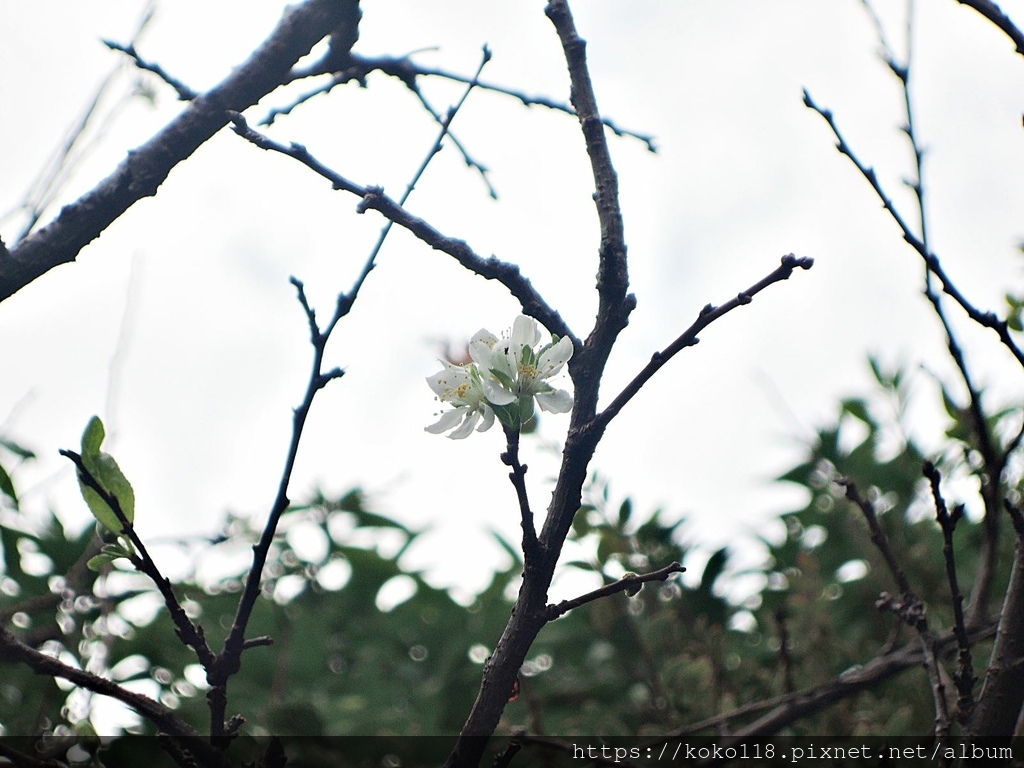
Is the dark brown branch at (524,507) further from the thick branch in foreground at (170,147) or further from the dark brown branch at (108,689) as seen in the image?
the thick branch in foreground at (170,147)

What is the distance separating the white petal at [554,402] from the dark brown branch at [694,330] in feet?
0.81

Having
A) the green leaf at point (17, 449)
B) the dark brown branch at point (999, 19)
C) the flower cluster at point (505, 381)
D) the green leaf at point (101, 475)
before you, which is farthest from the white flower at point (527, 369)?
the green leaf at point (17, 449)

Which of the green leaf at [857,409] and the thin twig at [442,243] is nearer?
the thin twig at [442,243]

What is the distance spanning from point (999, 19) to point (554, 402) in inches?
30.2

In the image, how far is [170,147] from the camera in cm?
137

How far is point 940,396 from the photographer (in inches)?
94.8

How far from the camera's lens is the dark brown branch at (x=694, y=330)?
3.13 ft

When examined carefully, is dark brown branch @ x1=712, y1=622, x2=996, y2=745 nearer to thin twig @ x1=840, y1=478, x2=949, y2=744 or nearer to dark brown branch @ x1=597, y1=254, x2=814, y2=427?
thin twig @ x1=840, y1=478, x2=949, y2=744

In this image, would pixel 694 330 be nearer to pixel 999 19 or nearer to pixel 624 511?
pixel 999 19

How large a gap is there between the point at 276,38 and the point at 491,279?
599 millimetres

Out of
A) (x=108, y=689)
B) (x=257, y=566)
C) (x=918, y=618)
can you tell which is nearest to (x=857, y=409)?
(x=918, y=618)

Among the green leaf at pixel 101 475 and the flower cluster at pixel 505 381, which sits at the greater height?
the flower cluster at pixel 505 381

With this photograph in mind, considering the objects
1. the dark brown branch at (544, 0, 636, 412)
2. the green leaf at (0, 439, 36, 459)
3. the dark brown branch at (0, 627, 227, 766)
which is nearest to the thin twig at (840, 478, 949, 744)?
the dark brown branch at (544, 0, 636, 412)

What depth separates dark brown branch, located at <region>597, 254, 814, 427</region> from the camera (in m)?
0.95
